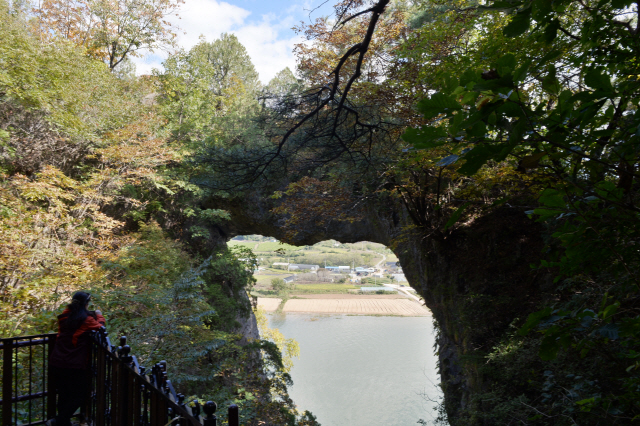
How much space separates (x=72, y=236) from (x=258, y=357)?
4743mm

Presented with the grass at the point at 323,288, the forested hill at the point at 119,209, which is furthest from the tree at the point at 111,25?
the grass at the point at 323,288

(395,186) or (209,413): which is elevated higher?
(395,186)

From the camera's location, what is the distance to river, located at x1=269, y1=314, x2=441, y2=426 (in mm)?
17484

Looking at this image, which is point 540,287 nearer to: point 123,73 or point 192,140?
point 192,140

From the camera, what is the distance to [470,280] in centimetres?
638

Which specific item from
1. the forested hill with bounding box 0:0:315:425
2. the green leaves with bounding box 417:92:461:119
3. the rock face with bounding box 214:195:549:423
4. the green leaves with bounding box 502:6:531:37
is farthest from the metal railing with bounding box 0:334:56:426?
the rock face with bounding box 214:195:549:423

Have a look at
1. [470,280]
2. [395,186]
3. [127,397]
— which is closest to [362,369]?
[470,280]

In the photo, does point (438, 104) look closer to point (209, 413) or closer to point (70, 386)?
point (209, 413)

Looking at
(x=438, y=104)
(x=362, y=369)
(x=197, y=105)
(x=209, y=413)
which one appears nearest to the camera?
(x=438, y=104)

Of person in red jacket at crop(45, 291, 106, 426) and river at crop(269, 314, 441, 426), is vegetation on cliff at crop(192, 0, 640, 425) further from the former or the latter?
river at crop(269, 314, 441, 426)

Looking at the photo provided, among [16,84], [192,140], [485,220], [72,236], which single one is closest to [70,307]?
[72,236]

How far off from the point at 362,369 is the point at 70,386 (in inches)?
815

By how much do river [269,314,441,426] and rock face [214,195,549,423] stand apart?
21.1ft

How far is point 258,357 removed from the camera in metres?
8.29
